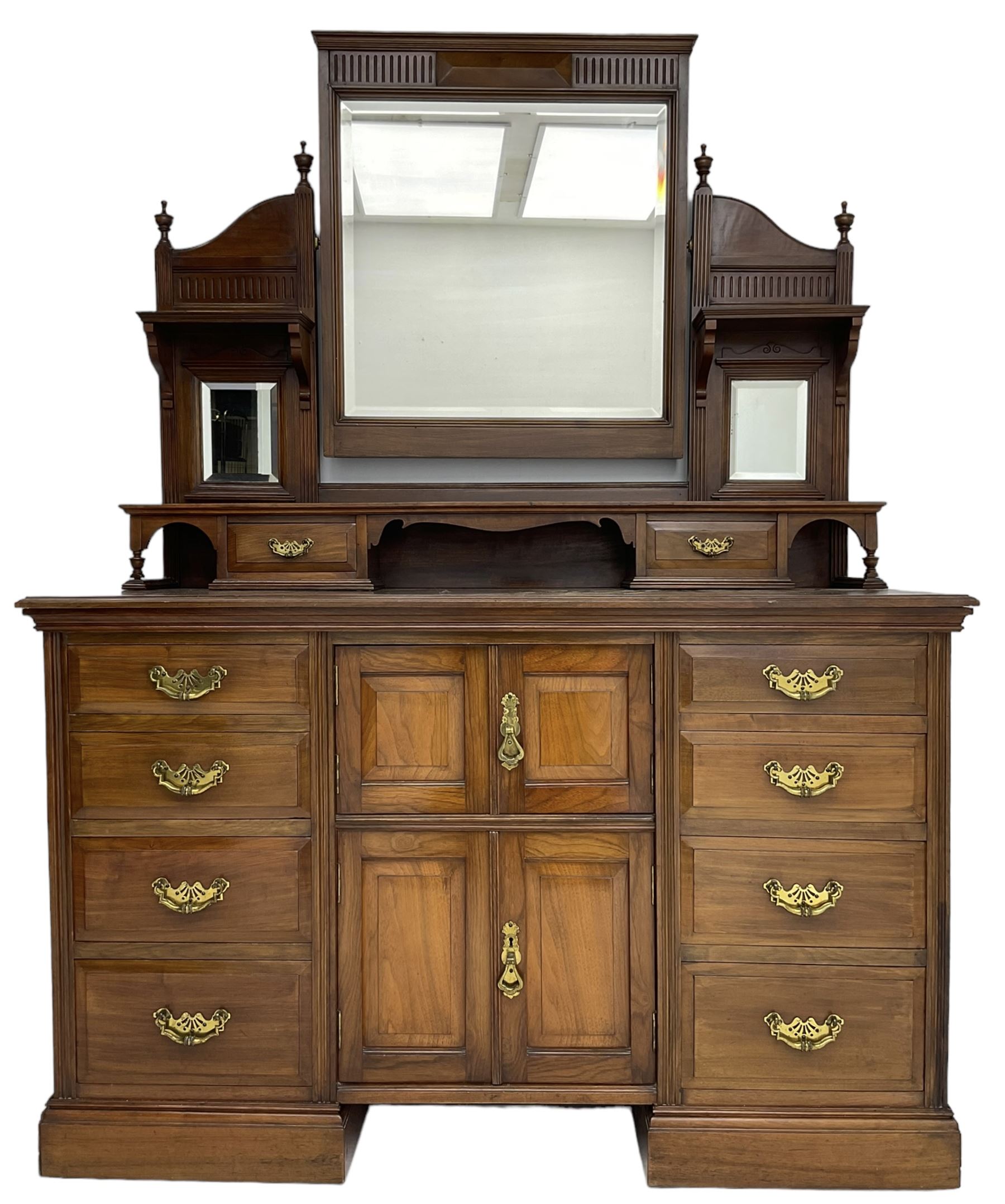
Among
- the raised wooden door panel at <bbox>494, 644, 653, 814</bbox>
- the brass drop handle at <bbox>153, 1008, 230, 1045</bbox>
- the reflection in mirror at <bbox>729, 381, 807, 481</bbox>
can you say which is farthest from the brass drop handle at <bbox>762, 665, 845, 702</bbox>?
the brass drop handle at <bbox>153, 1008, 230, 1045</bbox>

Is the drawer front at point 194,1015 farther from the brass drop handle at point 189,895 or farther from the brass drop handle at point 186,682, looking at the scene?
the brass drop handle at point 186,682

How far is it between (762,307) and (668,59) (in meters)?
0.74

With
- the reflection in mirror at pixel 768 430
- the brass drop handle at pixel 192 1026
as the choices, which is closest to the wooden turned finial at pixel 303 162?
the reflection in mirror at pixel 768 430

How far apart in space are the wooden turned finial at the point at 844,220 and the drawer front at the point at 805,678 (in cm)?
118

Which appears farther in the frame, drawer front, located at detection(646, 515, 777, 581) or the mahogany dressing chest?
drawer front, located at detection(646, 515, 777, 581)

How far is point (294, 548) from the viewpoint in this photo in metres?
2.43

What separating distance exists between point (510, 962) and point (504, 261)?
72.7 inches

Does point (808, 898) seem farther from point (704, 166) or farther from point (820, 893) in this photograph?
point (704, 166)

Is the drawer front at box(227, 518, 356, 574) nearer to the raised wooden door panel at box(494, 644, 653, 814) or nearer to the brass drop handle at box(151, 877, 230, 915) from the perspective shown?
the raised wooden door panel at box(494, 644, 653, 814)

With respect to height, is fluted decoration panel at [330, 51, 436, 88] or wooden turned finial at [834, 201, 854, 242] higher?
fluted decoration panel at [330, 51, 436, 88]

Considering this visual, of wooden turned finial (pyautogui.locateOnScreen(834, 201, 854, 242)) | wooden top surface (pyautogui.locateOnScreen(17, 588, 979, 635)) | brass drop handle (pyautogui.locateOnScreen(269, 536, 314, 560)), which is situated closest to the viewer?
wooden top surface (pyautogui.locateOnScreen(17, 588, 979, 635))

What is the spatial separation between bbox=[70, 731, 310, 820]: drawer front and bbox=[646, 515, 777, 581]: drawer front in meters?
0.99

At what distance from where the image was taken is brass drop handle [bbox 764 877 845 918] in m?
2.22

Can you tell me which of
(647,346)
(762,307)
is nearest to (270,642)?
(647,346)
